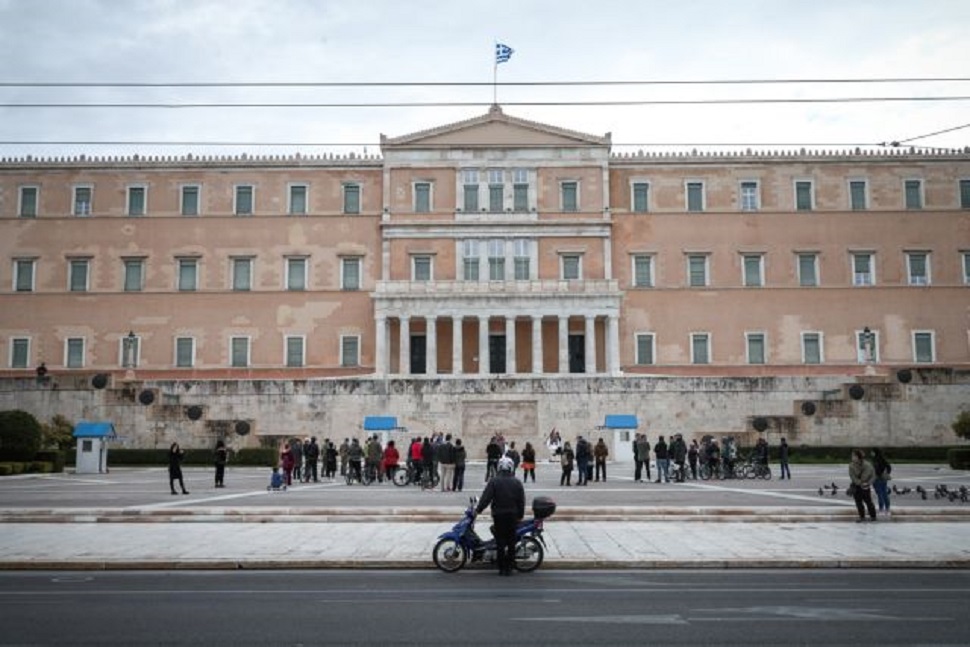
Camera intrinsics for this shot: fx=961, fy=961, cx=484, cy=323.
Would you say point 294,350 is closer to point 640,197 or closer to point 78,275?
point 78,275

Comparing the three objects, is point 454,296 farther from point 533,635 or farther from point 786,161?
point 533,635

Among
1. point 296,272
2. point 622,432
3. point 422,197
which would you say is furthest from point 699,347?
point 296,272

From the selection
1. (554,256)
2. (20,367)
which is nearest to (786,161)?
(554,256)

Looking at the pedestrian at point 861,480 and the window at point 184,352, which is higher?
the window at point 184,352

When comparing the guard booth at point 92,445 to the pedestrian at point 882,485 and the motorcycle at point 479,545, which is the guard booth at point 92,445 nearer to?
the motorcycle at point 479,545

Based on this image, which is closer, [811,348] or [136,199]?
[811,348]

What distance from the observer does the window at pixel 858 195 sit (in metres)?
56.4

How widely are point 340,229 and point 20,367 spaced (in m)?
19.8

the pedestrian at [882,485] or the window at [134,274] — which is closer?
the pedestrian at [882,485]

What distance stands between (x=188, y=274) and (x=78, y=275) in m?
6.34

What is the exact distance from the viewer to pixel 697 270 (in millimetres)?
56000

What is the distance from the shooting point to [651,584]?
39.0ft

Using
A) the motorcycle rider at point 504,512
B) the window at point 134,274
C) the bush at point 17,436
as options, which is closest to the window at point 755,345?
the window at point 134,274

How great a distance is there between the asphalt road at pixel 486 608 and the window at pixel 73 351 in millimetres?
45137
